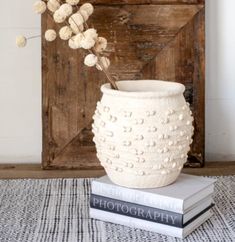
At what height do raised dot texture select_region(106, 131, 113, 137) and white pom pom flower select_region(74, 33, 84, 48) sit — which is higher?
white pom pom flower select_region(74, 33, 84, 48)

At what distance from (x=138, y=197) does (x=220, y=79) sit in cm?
44

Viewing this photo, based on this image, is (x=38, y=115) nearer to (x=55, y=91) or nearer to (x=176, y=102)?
(x=55, y=91)

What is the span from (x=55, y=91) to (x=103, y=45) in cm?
28

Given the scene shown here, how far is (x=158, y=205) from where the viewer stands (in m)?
0.78

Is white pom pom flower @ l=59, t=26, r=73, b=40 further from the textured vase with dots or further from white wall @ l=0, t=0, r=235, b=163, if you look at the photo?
white wall @ l=0, t=0, r=235, b=163

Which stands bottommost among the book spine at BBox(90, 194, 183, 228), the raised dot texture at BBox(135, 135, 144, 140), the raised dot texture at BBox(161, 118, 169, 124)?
the book spine at BBox(90, 194, 183, 228)

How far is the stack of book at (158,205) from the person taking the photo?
77 cm

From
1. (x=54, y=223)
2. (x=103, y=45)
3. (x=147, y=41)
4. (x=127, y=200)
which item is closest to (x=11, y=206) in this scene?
(x=54, y=223)

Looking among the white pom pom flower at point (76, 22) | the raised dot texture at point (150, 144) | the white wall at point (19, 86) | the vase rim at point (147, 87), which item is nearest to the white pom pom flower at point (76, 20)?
the white pom pom flower at point (76, 22)

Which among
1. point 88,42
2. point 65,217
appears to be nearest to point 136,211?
point 65,217

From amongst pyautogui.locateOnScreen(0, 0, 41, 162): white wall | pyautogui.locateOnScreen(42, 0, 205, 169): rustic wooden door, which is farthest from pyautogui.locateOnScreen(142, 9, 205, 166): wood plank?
pyautogui.locateOnScreen(0, 0, 41, 162): white wall

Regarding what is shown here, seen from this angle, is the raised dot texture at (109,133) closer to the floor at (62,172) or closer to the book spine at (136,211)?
the book spine at (136,211)

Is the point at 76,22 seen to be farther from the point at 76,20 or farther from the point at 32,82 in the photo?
the point at 32,82

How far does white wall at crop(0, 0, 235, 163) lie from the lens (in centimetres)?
109
